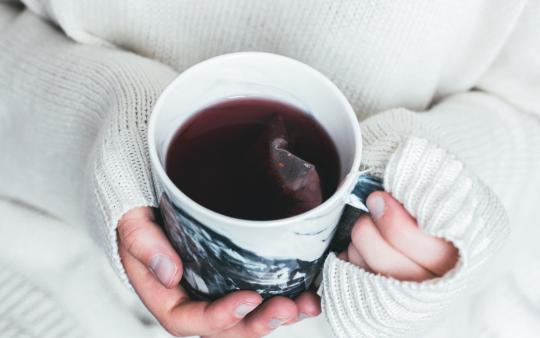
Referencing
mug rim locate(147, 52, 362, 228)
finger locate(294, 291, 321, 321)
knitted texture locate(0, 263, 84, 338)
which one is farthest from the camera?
knitted texture locate(0, 263, 84, 338)

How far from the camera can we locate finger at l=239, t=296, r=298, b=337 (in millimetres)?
390

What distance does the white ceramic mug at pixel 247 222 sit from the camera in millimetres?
315

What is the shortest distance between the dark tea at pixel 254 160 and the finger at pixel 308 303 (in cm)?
10

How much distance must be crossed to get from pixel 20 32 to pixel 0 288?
27 cm

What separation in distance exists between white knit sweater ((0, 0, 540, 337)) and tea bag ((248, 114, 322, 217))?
65 mm

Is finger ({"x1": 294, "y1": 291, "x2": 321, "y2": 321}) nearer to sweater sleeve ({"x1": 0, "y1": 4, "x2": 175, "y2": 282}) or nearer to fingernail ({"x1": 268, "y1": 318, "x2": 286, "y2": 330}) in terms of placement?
fingernail ({"x1": 268, "y1": 318, "x2": 286, "y2": 330})

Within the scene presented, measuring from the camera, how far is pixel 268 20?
52 centimetres

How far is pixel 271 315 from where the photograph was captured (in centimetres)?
39

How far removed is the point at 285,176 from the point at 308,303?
0.39 feet

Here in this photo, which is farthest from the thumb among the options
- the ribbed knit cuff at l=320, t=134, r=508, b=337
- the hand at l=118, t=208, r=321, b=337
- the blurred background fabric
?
the blurred background fabric

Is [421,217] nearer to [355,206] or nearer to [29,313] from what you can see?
[355,206]

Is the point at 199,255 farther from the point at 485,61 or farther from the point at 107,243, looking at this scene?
the point at 485,61

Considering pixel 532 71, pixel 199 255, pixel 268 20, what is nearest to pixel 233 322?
pixel 199 255

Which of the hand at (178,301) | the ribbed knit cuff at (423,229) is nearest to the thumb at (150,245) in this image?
the hand at (178,301)
